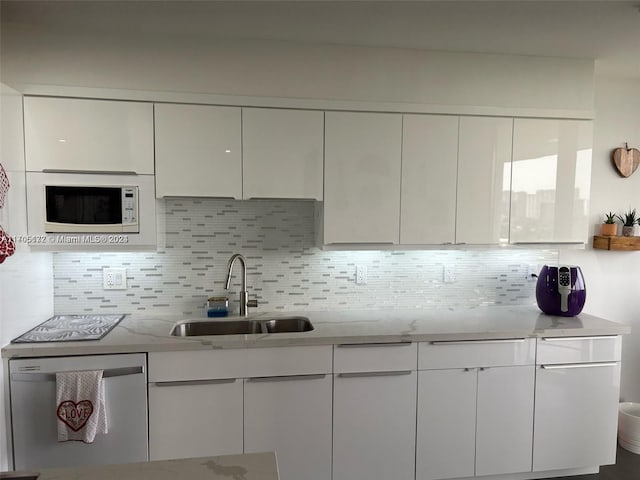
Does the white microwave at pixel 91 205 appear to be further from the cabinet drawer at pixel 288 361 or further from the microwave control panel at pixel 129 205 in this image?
the cabinet drawer at pixel 288 361

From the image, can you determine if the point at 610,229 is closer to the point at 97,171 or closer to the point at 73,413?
the point at 97,171

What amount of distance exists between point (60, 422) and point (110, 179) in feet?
3.89

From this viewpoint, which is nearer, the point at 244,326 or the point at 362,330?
the point at 362,330

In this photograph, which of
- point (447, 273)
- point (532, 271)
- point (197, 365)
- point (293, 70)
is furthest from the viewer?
point (532, 271)

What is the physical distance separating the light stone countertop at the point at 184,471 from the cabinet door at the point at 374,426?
1232 mm

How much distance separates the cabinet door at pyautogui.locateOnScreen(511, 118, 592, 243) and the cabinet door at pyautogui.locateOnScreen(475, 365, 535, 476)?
802 mm

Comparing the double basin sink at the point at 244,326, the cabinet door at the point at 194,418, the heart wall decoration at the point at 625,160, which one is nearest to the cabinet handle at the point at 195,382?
the cabinet door at the point at 194,418

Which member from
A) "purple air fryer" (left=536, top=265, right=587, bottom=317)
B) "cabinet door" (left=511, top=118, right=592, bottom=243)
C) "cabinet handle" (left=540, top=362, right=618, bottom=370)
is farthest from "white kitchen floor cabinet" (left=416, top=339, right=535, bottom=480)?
"cabinet door" (left=511, top=118, right=592, bottom=243)

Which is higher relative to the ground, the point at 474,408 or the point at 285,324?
the point at 285,324

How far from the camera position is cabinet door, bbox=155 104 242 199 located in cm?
235

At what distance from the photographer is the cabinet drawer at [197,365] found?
2143mm

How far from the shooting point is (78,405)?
6.66 feet

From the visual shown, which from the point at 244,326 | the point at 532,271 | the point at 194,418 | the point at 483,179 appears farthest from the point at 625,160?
the point at 194,418

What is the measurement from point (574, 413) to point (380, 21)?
7.80 ft
